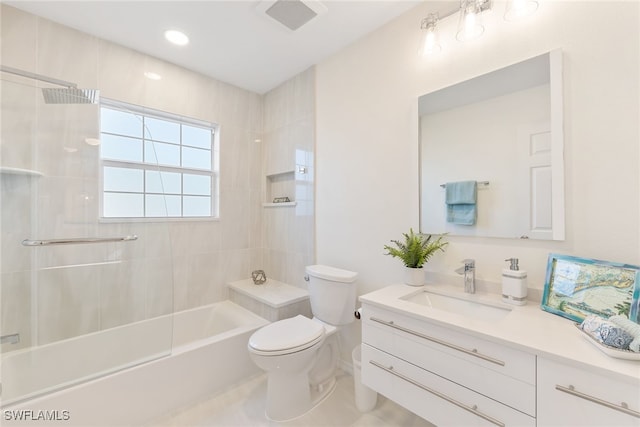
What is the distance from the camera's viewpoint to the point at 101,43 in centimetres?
199

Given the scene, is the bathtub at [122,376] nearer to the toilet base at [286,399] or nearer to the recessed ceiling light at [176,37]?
the toilet base at [286,399]

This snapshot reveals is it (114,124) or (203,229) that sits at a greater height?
(114,124)

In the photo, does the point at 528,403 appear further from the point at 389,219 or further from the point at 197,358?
the point at 197,358

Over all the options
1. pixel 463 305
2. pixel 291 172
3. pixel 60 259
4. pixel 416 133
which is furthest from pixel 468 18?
pixel 60 259

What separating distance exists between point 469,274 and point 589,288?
44cm

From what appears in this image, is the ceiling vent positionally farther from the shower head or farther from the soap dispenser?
the soap dispenser

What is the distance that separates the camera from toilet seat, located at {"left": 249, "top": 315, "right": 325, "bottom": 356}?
58.4 inches

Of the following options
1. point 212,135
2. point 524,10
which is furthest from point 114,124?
point 524,10

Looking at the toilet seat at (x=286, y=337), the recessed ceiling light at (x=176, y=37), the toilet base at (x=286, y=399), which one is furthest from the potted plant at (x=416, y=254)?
the recessed ceiling light at (x=176, y=37)

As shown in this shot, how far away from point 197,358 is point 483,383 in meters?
1.70

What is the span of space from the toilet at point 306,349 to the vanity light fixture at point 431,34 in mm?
1490

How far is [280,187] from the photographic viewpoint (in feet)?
9.26

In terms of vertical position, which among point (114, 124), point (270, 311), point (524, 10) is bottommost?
point (270, 311)

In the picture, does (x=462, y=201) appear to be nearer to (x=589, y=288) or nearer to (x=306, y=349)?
(x=589, y=288)
